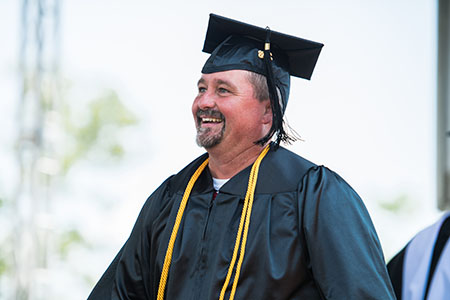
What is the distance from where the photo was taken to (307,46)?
9.25 ft

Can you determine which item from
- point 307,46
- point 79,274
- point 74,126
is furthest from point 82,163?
point 307,46

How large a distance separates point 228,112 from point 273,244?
56cm

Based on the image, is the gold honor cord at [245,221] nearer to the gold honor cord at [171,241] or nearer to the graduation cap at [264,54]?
the graduation cap at [264,54]

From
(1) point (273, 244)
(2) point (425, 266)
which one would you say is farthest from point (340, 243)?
(2) point (425, 266)

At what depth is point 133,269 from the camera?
9.02 ft

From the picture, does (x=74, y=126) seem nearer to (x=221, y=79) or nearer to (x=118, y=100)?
(x=118, y=100)

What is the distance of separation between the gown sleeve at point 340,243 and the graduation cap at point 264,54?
15.3 inches

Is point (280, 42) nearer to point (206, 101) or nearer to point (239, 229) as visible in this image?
point (206, 101)

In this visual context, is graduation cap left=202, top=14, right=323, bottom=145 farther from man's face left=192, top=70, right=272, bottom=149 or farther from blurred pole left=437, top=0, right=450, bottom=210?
blurred pole left=437, top=0, right=450, bottom=210

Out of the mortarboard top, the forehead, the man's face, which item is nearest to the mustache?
the man's face

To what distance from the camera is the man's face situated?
8.57 feet

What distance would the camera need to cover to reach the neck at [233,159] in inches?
106

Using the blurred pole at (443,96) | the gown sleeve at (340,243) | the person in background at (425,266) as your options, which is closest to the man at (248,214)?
the gown sleeve at (340,243)

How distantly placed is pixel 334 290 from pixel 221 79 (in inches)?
37.6
